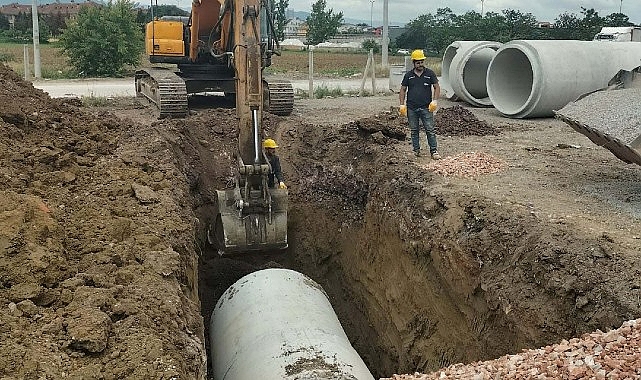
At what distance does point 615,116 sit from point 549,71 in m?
6.92

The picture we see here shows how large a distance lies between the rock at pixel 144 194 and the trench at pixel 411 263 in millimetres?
1922

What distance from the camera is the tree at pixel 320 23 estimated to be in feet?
216

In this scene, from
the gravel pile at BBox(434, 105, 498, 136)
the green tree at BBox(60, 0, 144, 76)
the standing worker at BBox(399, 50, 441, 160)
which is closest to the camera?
the standing worker at BBox(399, 50, 441, 160)

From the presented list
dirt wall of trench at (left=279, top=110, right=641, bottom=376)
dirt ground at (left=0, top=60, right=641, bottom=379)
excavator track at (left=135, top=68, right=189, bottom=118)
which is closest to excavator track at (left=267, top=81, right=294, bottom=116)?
dirt ground at (left=0, top=60, right=641, bottom=379)

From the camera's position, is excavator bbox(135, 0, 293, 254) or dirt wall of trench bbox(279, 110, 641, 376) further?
excavator bbox(135, 0, 293, 254)

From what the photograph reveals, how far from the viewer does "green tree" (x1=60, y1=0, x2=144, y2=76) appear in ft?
94.5

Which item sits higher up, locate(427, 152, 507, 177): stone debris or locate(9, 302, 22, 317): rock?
locate(427, 152, 507, 177): stone debris

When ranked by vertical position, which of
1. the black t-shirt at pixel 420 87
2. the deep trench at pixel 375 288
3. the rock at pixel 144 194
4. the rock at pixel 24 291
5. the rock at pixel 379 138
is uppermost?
the black t-shirt at pixel 420 87

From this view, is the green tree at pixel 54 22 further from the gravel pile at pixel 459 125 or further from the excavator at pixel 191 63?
the gravel pile at pixel 459 125

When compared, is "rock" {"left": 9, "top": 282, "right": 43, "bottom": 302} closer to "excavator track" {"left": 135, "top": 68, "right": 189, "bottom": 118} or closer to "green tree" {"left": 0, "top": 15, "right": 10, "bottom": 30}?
"excavator track" {"left": 135, "top": 68, "right": 189, "bottom": 118}

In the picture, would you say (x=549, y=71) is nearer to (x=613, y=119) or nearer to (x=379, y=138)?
(x=379, y=138)

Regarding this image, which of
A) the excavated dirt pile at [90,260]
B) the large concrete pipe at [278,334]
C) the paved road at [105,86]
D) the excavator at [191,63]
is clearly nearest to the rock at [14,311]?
the excavated dirt pile at [90,260]

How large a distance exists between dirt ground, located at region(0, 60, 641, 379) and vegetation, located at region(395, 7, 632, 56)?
104 ft

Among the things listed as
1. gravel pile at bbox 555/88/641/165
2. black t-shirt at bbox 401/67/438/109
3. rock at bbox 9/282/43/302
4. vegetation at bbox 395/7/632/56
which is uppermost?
vegetation at bbox 395/7/632/56
